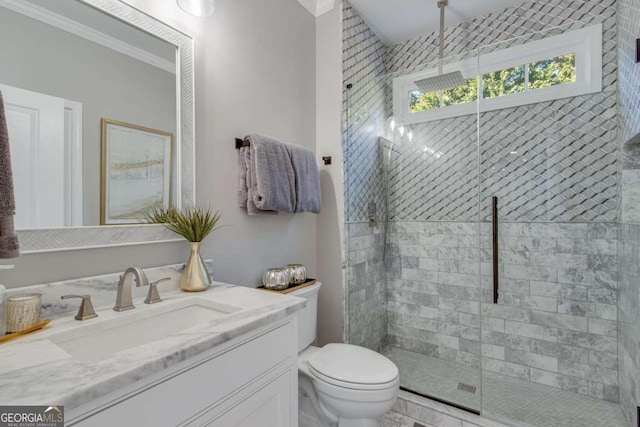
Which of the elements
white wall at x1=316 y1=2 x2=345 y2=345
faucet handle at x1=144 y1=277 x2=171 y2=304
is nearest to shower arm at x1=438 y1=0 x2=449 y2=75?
white wall at x1=316 y1=2 x2=345 y2=345

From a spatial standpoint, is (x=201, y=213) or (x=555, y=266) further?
(x=555, y=266)

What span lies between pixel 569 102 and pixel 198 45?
2.32 m

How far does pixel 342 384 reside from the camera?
133cm

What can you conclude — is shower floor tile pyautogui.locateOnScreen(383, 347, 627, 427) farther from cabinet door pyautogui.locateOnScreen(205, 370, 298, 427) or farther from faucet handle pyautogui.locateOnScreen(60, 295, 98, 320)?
faucet handle pyautogui.locateOnScreen(60, 295, 98, 320)

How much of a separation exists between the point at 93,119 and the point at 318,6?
1.76 m

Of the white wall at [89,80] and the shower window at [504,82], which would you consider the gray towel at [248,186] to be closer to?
the white wall at [89,80]

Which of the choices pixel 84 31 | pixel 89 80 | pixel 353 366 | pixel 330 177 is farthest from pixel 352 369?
pixel 84 31

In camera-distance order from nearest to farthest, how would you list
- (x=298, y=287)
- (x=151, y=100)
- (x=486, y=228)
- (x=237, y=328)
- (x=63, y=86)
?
(x=237, y=328)
(x=63, y=86)
(x=151, y=100)
(x=298, y=287)
(x=486, y=228)

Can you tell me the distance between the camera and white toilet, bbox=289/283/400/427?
131cm

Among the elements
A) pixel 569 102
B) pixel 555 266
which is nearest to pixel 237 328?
pixel 555 266

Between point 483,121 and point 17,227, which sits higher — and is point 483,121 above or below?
above

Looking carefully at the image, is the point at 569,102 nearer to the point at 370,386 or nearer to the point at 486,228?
the point at 486,228

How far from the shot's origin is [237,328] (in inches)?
32.0

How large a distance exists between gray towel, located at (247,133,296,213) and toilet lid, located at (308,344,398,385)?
0.78m
